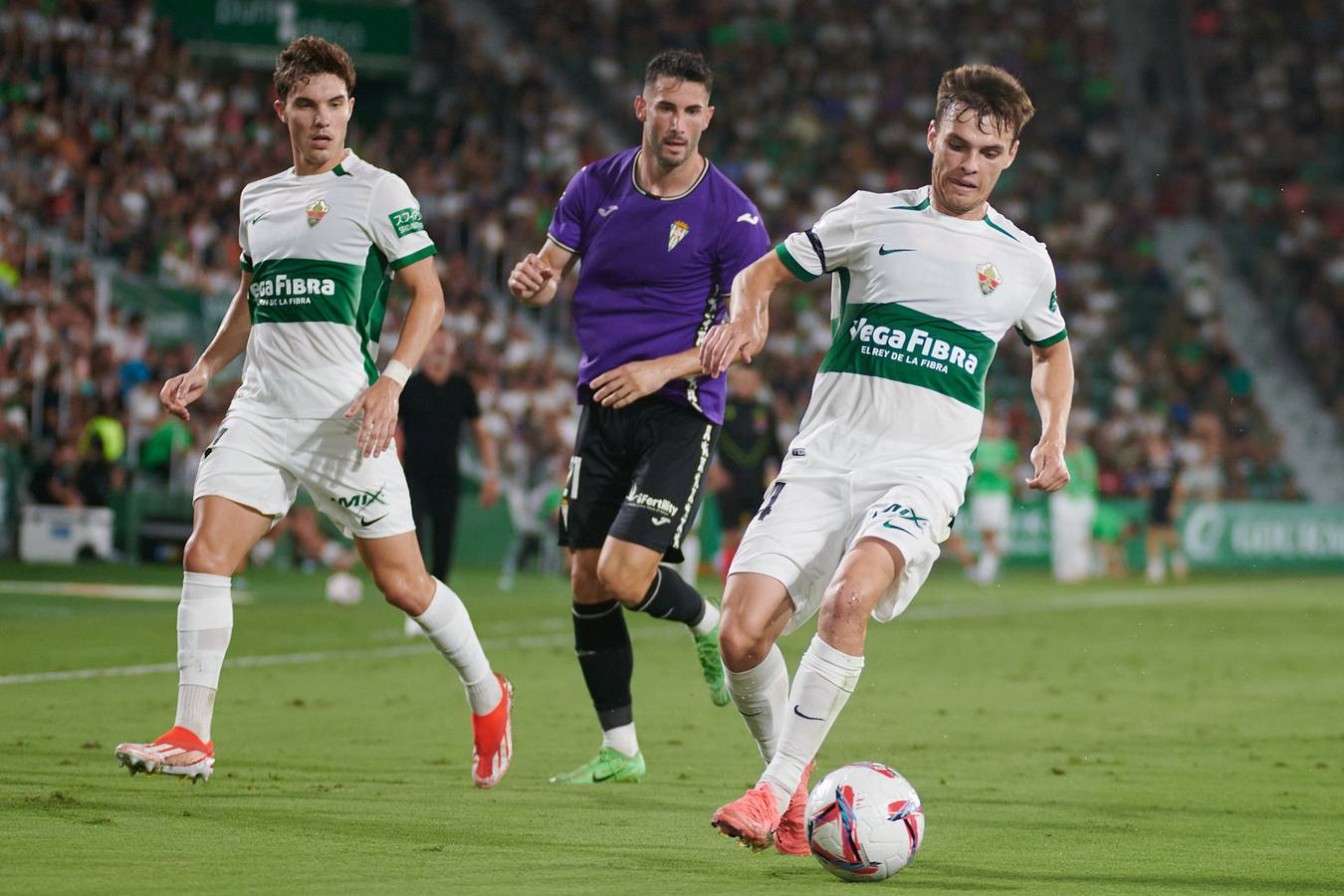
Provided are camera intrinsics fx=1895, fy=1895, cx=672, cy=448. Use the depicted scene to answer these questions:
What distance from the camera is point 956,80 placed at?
20.4 ft

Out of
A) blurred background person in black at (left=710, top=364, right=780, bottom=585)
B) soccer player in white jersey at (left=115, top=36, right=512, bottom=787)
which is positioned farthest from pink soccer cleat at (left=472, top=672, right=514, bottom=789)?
blurred background person in black at (left=710, top=364, right=780, bottom=585)

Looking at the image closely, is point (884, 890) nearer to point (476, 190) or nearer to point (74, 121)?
point (74, 121)

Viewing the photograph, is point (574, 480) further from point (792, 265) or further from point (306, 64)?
point (306, 64)

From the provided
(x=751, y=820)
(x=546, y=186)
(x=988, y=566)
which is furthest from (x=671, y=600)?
(x=546, y=186)

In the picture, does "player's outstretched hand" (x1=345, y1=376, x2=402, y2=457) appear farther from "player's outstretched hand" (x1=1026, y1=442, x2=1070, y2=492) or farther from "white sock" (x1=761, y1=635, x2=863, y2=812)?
"player's outstretched hand" (x1=1026, y1=442, x2=1070, y2=492)

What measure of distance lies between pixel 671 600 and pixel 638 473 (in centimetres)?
58

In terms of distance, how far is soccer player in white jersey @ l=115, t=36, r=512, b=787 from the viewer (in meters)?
6.77

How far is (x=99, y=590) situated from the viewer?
1716 centimetres

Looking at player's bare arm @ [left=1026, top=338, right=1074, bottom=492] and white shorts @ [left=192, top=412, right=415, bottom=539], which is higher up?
player's bare arm @ [left=1026, top=338, right=1074, bottom=492]

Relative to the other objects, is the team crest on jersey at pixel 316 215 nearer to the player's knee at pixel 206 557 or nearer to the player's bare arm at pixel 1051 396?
the player's knee at pixel 206 557

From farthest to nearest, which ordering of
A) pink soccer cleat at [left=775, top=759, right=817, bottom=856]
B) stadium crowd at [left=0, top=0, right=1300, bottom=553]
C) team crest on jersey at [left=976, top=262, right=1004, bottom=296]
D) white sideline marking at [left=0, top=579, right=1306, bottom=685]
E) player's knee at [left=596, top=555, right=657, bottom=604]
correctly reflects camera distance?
stadium crowd at [left=0, top=0, right=1300, bottom=553]
white sideline marking at [left=0, top=579, right=1306, bottom=685]
player's knee at [left=596, top=555, right=657, bottom=604]
team crest on jersey at [left=976, top=262, right=1004, bottom=296]
pink soccer cleat at [left=775, top=759, right=817, bottom=856]

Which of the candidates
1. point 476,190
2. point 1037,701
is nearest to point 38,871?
point 1037,701

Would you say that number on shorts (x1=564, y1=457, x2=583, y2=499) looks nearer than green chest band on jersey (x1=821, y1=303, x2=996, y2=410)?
No

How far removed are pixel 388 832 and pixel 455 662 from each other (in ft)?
4.57
